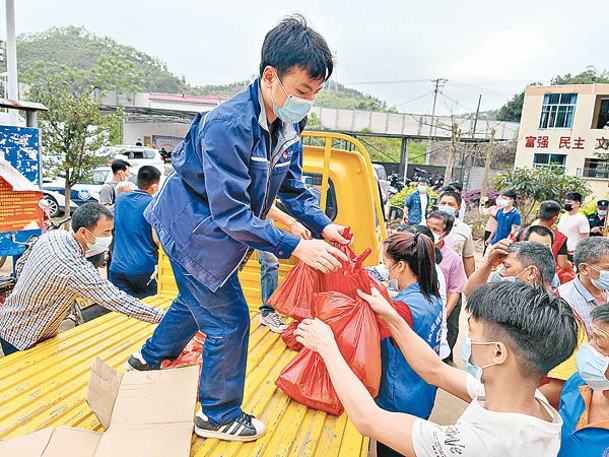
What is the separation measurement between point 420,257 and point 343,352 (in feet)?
2.08

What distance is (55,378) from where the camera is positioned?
6.55 feet

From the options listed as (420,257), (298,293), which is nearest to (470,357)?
(420,257)

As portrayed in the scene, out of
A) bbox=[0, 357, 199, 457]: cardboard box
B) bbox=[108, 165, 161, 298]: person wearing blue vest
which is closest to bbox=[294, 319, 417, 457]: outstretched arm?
bbox=[0, 357, 199, 457]: cardboard box

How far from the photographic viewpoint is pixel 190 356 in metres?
2.28

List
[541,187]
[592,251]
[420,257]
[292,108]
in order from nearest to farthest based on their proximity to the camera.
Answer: [292,108]
[420,257]
[592,251]
[541,187]

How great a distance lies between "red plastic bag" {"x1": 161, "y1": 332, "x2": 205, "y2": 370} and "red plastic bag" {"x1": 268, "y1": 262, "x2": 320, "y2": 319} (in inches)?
19.5

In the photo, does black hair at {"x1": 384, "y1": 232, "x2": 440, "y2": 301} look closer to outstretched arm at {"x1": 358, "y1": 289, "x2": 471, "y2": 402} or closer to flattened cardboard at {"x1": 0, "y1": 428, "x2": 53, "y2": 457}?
outstretched arm at {"x1": 358, "y1": 289, "x2": 471, "y2": 402}

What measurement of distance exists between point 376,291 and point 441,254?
73.2 inches

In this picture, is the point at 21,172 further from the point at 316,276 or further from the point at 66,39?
the point at 66,39

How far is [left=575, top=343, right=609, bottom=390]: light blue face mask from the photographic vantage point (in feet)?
4.55

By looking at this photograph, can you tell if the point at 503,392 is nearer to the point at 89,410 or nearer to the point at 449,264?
the point at 89,410

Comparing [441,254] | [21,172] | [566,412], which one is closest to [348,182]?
[441,254]

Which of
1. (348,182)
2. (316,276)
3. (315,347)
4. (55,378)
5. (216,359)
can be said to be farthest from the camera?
(348,182)

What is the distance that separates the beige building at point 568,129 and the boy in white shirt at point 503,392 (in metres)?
21.1
